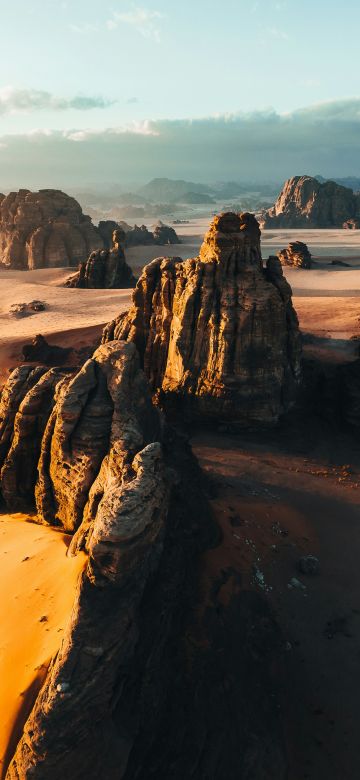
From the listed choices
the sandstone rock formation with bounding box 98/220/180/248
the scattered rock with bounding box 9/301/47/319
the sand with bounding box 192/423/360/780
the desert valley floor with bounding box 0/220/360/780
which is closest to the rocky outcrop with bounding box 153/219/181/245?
the sandstone rock formation with bounding box 98/220/180/248

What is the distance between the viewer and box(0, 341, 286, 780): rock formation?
24.6 feet

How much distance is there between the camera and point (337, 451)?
78.6 feet

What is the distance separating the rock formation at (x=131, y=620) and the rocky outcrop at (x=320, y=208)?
406ft

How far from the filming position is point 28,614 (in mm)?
9648

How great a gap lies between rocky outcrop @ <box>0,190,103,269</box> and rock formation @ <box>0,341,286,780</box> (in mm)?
65612

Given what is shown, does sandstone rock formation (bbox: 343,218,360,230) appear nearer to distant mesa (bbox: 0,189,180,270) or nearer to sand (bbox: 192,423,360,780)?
distant mesa (bbox: 0,189,180,270)

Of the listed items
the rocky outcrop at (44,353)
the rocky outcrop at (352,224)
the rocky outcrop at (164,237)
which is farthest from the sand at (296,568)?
the rocky outcrop at (352,224)

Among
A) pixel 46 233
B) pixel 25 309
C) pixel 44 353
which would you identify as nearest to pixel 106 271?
pixel 25 309

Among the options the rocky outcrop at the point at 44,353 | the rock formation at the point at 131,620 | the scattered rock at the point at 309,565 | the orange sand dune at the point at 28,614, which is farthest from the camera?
the rocky outcrop at the point at 44,353

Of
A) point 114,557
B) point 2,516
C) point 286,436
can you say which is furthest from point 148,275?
point 114,557

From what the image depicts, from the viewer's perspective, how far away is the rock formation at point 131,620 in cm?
750

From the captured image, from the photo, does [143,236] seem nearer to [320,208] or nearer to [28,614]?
[320,208]

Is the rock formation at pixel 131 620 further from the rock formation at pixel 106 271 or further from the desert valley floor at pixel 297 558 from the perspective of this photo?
the rock formation at pixel 106 271

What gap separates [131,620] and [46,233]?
248ft
